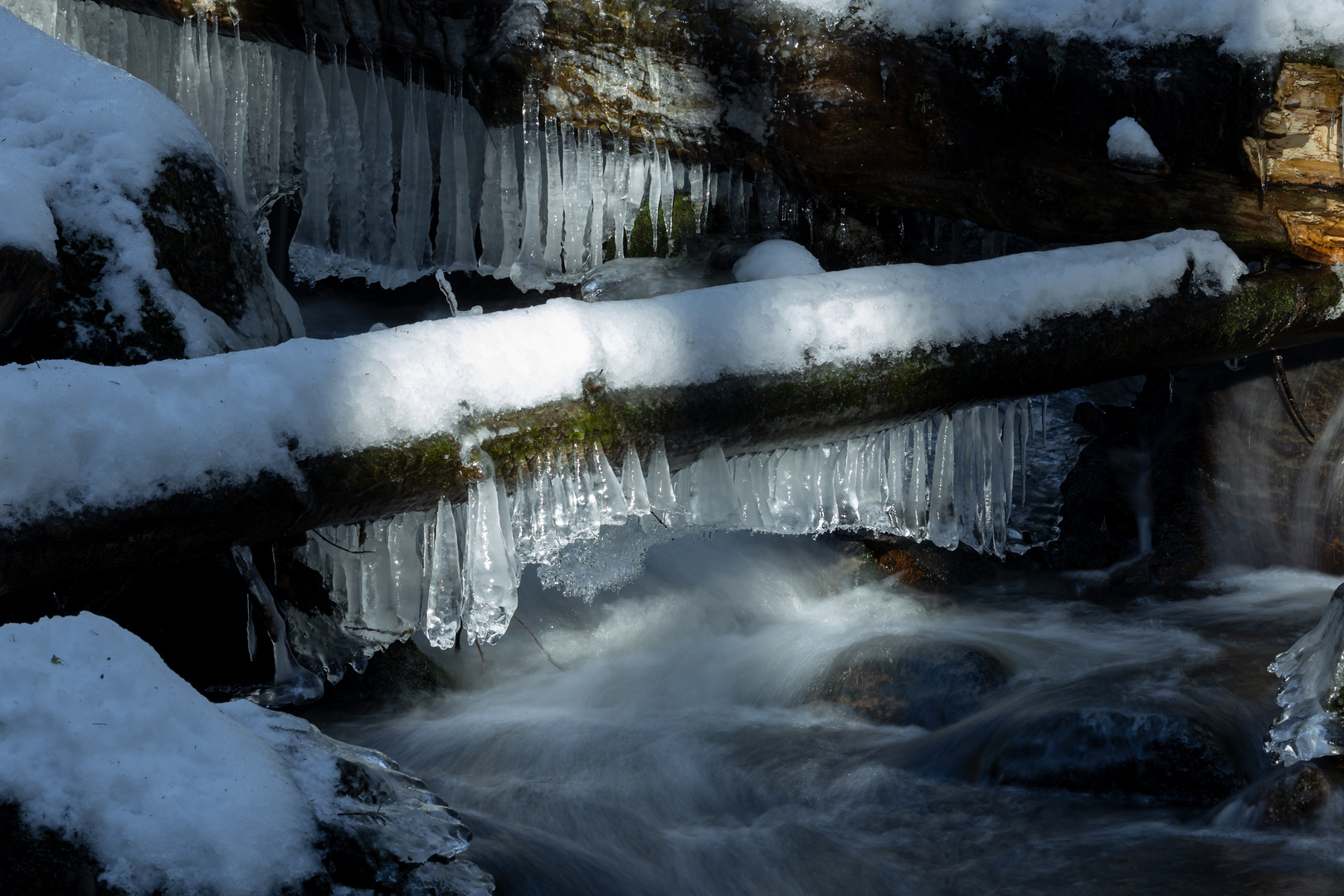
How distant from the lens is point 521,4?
16.3 feet

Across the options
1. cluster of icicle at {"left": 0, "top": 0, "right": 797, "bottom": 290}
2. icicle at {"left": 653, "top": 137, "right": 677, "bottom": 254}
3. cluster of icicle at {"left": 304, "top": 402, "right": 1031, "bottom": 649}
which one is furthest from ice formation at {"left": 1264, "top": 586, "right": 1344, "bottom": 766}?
icicle at {"left": 653, "top": 137, "right": 677, "bottom": 254}

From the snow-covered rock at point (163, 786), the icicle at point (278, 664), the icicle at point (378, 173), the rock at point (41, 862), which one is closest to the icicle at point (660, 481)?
the icicle at point (278, 664)

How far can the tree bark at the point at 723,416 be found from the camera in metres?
2.30

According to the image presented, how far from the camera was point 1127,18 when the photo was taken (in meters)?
4.03

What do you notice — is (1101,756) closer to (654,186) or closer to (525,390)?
(525,390)

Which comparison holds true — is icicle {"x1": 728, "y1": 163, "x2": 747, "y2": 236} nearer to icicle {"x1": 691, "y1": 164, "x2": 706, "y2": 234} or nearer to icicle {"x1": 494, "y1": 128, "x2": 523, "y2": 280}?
icicle {"x1": 691, "y1": 164, "x2": 706, "y2": 234}

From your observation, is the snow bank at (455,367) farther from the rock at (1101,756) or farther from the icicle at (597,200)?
the icicle at (597,200)

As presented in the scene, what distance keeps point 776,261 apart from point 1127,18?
5.52ft

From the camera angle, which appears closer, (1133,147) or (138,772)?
(138,772)

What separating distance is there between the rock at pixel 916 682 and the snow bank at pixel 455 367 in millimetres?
1459

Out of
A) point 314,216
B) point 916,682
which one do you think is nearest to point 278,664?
point 916,682

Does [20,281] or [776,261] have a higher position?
[776,261]

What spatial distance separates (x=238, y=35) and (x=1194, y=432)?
5.46 meters

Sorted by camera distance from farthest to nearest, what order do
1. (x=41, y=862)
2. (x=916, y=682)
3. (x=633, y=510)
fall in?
(x=916, y=682), (x=633, y=510), (x=41, y=862)
